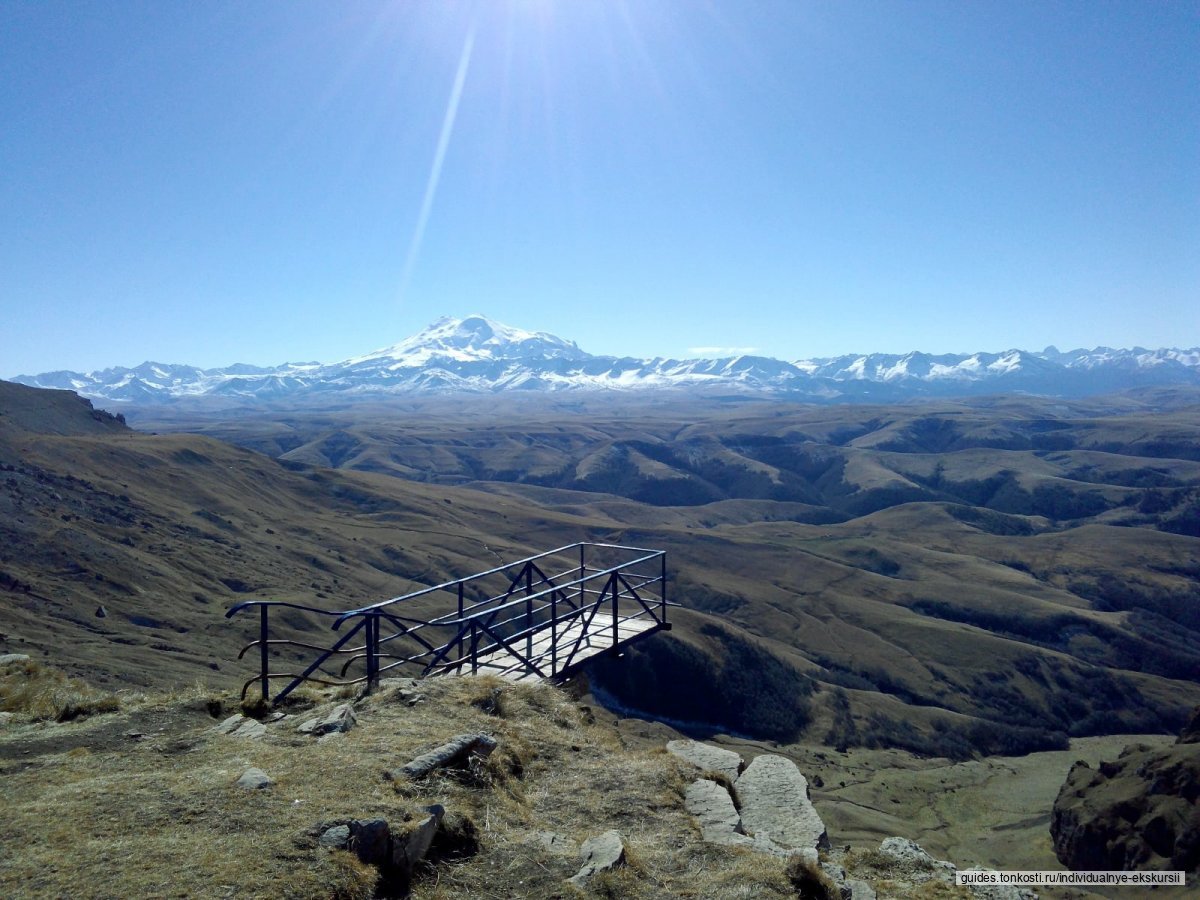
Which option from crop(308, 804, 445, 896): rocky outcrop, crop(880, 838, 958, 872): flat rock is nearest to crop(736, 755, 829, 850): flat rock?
crop(880, 838, 958, 872): flat rock

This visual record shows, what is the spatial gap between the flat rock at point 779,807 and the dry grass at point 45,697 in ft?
30.4

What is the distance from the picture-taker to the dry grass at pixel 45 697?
36.4ft

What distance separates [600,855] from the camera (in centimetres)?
791

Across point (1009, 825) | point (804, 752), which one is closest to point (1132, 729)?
point (1009, 825)

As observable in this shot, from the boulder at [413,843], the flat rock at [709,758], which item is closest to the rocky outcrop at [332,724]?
the boulder at [413,843]

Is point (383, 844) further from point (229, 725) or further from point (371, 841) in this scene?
point (229, 725)

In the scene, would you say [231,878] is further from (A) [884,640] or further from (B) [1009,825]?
(A) [884,640]

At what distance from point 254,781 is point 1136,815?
67228 millimetres

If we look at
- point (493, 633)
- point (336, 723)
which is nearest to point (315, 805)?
point (336, 723)

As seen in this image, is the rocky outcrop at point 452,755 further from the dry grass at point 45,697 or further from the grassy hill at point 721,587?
the grassy hill at point 721,587

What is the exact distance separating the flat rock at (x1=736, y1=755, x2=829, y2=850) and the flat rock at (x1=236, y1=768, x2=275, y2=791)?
18.8 feet

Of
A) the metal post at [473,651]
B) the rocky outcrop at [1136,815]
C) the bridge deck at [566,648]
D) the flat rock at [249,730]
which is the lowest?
the rocky outcrop at [1136,815]

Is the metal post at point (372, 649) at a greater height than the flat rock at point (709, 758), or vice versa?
the metal post at point (372, 649)

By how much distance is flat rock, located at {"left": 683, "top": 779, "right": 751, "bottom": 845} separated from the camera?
928 cm
